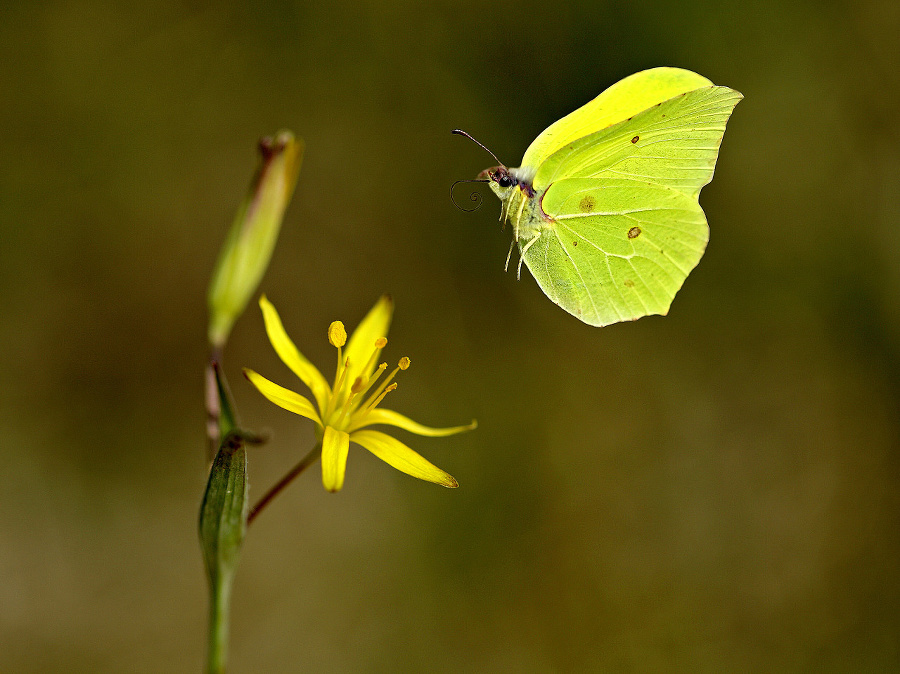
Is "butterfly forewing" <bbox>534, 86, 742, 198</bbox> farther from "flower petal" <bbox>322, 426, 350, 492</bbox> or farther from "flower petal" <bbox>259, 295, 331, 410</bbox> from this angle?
"flower petal" <bbox>322, 426, 350, 492</bbox>

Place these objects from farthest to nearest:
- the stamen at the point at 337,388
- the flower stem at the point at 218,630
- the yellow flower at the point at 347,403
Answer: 1. the stamen at the point at 337,388
2. the yellow flower at the point at 347,403
3. the flower stem at the point at 218,630

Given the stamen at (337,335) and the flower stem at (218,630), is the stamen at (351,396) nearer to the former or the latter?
the stamen at (337,335)

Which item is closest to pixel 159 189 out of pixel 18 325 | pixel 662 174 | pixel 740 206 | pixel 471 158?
pixel 18 325

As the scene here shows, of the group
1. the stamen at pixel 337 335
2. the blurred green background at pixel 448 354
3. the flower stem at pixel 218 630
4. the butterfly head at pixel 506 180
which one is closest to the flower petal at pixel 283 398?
the stamen at pixel 337 335

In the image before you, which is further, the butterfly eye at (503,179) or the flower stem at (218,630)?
the butterfly eye at (503,179)

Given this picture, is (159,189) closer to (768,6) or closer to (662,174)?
(662,174)

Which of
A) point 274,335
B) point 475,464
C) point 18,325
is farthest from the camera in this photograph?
point 475,464

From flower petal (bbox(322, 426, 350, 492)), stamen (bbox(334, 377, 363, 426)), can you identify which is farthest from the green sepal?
stamen (bbox(334, 377, 363, 426))
